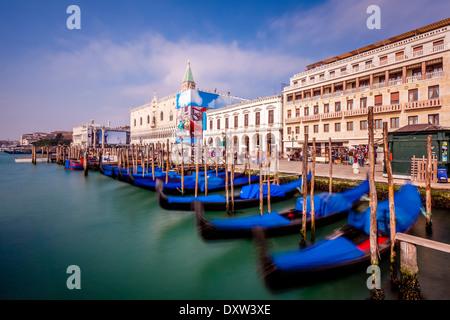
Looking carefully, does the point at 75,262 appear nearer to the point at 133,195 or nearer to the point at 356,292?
the point at 356,292

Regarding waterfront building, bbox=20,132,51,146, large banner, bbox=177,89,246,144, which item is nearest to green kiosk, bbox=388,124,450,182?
large banner, bbox=177,89,246,144

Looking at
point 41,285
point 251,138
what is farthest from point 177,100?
point 41,285

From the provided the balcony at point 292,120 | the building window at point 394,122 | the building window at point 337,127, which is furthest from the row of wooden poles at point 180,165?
the building window at point 394,122

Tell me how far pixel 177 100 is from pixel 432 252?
127 feet

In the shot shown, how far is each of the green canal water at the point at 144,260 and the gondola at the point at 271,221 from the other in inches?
17.1

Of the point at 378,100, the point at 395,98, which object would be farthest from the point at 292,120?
the point at 395,98

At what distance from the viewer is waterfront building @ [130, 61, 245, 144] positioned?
3656 cm

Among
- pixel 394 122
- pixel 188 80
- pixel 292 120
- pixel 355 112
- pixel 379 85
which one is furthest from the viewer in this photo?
pixel 188 80

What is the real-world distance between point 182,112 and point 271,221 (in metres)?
34.0

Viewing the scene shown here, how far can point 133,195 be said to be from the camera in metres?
13.6

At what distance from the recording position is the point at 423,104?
1670 cm

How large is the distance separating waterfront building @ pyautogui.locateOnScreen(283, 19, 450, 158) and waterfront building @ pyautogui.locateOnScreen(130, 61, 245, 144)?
50.9 ft

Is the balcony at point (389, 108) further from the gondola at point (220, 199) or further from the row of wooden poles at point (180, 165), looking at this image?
the gondola at point (220, 199)

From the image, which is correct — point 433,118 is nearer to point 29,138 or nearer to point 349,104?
point 349,104
